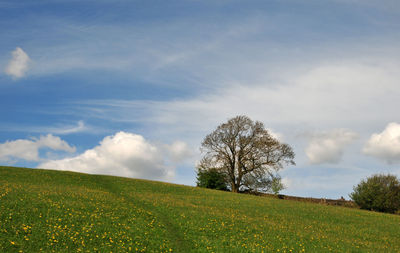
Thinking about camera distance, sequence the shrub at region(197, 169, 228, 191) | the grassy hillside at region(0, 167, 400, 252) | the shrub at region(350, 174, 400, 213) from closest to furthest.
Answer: the grassy hillside at region(0, 167, 400, 252) < the shrub at region(350, 174, 400, 213) < the shrub at region(197, 169, 228, 191)

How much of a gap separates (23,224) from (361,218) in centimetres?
3900

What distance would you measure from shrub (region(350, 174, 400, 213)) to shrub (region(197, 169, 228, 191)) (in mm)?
26270

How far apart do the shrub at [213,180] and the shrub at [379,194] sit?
26270 mm

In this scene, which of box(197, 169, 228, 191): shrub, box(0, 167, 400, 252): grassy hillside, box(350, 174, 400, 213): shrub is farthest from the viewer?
box(197, 169, 228, 191): shrub

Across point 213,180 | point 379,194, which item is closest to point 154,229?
point 213,180

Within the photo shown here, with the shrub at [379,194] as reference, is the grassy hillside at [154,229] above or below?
below

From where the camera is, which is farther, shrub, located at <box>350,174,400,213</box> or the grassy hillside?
shrub, located at <box>350,174,400,213</box>

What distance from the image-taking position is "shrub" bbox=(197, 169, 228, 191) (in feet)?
211

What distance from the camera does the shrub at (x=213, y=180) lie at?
211ft

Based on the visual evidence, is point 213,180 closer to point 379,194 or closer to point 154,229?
point 379,194

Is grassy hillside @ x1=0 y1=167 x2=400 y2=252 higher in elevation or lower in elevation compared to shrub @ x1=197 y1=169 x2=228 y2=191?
lower

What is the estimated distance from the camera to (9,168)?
5062 cm

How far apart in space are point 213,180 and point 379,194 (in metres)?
31.9

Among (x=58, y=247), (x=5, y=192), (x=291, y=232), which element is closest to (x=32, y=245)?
(x=58, y=247)
